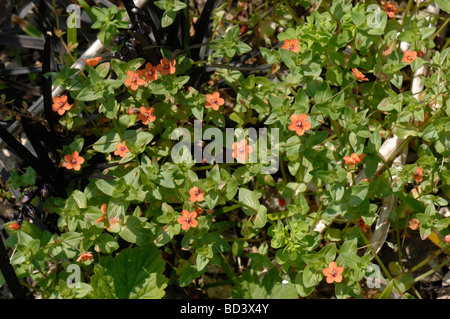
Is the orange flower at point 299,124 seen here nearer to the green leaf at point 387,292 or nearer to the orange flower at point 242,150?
the orange flower at point 242,150

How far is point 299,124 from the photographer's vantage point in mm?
2445

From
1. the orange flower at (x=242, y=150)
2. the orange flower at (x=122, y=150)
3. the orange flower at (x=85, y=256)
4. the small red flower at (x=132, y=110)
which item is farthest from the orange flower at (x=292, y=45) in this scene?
the orange flower at (x=85, y=256)

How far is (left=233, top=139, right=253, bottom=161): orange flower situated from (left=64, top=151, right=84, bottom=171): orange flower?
800 millimetres

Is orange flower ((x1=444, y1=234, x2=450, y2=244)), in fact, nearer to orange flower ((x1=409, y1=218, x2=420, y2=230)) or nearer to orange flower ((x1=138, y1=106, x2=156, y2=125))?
orange flower ((x1=409, y1=218, x2=420, y2=230))

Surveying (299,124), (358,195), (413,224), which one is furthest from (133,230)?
(413,224)

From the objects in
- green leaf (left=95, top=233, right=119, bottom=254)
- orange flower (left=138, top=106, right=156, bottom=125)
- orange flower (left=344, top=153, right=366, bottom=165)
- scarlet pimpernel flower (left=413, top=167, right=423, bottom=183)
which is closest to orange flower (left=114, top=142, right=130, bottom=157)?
orange flower (left=138, top=106, right=156, bottom=125)

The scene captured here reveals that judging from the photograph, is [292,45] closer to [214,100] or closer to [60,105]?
[214,100]

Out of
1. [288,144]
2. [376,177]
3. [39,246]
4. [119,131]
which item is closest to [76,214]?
[39,246]

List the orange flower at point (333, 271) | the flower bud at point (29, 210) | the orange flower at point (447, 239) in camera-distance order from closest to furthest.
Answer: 1. the orange flower at point (333, 271)
2. the orange flower at point (447, 239)
3. the flower bud at point (29, 210)

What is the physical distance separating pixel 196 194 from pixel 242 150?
1.05 ft

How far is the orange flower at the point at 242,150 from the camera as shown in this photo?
2479 millimetres

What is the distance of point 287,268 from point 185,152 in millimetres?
794

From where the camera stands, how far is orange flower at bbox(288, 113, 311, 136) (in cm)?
242

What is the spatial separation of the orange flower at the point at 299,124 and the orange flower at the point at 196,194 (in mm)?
540
